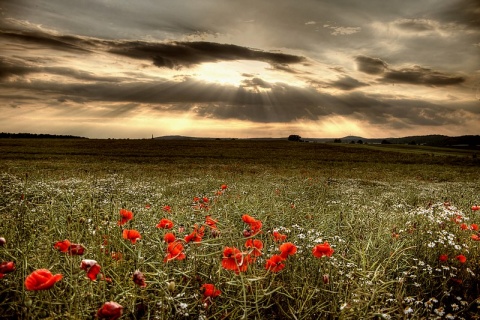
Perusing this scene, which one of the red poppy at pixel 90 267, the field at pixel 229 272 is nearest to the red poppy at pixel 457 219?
the field at pixel 229 272

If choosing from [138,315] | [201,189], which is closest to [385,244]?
[138,315]

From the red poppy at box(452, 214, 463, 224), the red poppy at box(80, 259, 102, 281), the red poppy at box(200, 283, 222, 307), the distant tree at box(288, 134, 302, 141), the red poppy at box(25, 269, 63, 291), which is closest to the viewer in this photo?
the red poppy at box(25, 269, 63, 291)

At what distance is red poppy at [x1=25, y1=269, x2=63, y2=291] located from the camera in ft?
6.27

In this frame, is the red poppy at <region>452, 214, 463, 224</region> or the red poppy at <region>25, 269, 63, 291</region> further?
the red poppy at <region>452, 214, 463, 224</region>

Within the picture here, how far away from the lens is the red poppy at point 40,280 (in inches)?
75.3

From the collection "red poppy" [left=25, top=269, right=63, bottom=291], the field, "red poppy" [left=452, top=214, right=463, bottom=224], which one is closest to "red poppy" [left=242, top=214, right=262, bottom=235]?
the field

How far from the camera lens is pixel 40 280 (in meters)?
1.99

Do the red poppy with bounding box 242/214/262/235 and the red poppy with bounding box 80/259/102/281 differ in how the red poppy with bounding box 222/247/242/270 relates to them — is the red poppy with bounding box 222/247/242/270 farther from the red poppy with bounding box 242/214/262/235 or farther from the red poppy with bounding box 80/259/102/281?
the red poppy with bounding box 80/259/102/281

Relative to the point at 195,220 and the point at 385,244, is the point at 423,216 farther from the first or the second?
the point at 195,220

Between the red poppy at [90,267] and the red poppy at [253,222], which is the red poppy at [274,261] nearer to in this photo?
the red poppy at [253,222]

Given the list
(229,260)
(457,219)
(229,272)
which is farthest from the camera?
(457,219)

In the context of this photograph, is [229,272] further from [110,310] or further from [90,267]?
[110,310]

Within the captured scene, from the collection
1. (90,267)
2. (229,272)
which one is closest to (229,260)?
(229,272)

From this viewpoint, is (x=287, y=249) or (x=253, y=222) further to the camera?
(x=253, y=222)
